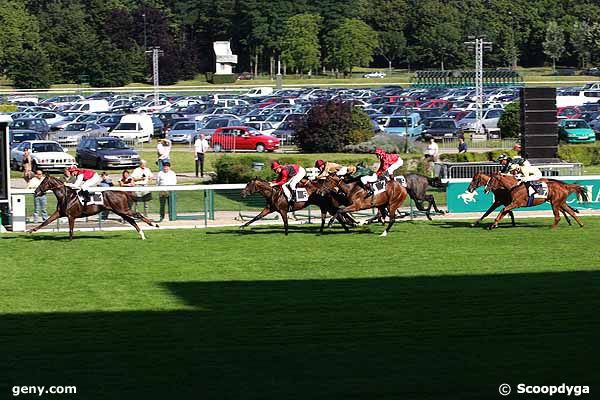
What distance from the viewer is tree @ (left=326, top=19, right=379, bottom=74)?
390 feet

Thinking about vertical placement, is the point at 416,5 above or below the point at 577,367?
above

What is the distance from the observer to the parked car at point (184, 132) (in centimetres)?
5612

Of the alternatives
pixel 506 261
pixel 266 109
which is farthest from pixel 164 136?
pixel 506 261

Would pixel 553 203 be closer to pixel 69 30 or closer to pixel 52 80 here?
pixel 52 80

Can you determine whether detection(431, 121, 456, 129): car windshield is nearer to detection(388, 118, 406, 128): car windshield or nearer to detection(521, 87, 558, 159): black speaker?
detection(388, 118, 406, 128): car windshield

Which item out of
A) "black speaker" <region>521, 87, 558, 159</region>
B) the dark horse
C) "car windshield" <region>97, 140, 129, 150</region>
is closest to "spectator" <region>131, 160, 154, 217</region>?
the dark horse

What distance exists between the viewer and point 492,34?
12188 centimetres

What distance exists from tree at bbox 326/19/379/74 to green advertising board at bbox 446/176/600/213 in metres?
89.5

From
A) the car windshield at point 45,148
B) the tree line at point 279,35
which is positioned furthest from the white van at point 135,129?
the tree line at point 279,35

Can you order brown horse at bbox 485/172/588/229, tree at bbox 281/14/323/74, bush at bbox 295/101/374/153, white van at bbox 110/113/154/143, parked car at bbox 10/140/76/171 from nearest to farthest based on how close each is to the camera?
1. brown horse at bbox 485/172/588/229
2. parked car at bbox 10/140/76/171
3. bush at bbox 295/101/374/153
4. white van at bbox 110/113/154/143
5. tree at bbox 281/14/323/74

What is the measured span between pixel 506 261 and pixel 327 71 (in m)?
110

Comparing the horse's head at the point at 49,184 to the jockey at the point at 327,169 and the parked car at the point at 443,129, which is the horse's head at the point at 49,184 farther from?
the parked car at the point at 443,129

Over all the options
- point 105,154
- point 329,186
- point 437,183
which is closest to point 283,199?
point 329,186

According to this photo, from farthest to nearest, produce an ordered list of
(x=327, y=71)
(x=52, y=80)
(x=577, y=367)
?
(x=327, y=71) → (x=52, y=80) → (x=577, y=367)
